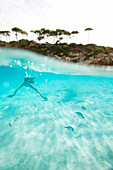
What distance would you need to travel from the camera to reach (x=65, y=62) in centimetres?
2214

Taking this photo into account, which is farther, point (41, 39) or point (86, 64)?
point (41, 39)

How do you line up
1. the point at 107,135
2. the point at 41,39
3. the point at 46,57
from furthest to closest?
the point at 41,39 < the point at 46,57 < the point at 107,135

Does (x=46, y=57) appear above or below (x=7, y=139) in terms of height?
above

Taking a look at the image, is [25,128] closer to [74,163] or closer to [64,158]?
[64,158]

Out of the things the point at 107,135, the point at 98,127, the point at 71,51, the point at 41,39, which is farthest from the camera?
the point at 41,39

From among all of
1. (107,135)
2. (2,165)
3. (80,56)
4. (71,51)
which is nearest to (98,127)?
(107,135)

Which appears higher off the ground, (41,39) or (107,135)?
(41,39)

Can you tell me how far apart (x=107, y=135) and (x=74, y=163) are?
2271mm

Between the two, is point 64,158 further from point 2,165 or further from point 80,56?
point 80,56

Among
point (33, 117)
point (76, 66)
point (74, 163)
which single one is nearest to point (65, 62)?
point (76, 66)

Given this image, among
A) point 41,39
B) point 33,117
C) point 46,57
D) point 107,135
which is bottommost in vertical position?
point 33,117

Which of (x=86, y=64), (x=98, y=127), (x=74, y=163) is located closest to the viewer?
(x=74, y=163)

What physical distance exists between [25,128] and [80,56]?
80.7 ft

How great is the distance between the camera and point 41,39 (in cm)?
4100
